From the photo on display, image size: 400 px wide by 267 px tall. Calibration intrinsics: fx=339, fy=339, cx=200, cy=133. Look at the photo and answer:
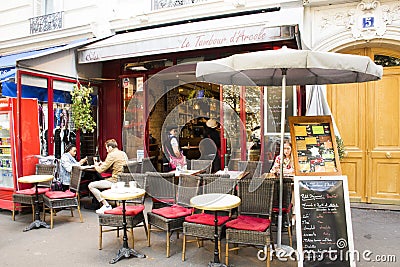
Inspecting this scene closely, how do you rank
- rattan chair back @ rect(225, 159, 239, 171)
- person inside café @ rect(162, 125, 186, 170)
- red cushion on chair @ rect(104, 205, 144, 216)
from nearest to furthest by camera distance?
red cushion on chair @ rect(104, 205, 144, 216), person inside café @ rect(162, 125, 186, 170), rattan chair back @ rect(225, 159, 239, 171)

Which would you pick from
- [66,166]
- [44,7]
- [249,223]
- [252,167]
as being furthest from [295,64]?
[44,7]

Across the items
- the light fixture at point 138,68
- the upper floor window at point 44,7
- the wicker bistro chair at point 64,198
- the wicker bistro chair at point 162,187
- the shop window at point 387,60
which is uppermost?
the upper floor window at point 44,7

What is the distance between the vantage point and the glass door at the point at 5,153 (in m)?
6.02

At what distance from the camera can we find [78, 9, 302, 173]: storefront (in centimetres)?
579

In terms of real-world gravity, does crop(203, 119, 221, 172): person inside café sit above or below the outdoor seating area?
above

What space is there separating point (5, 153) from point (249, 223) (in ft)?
15.6

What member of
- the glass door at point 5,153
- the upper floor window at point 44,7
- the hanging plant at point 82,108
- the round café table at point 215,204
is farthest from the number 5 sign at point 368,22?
the upper floor window at point 44,7

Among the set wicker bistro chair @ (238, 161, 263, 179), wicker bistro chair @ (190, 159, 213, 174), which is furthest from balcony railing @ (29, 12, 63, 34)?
wicker bistro chair @ (238, 161, 263, 179)

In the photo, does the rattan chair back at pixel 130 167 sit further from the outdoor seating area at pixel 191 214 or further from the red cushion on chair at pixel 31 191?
the red cushion on chair at pixel 31 191

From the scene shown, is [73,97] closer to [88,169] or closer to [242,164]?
[88,169]

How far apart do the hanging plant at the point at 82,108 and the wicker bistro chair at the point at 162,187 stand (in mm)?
3211

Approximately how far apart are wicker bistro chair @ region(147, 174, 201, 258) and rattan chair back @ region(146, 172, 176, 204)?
0.62 feet

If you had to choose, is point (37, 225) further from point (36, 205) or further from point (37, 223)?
point (36, 205)

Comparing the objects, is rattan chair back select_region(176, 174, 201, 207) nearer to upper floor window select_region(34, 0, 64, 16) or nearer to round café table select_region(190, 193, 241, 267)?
round café table select_region(190, 193, 241, 267)
